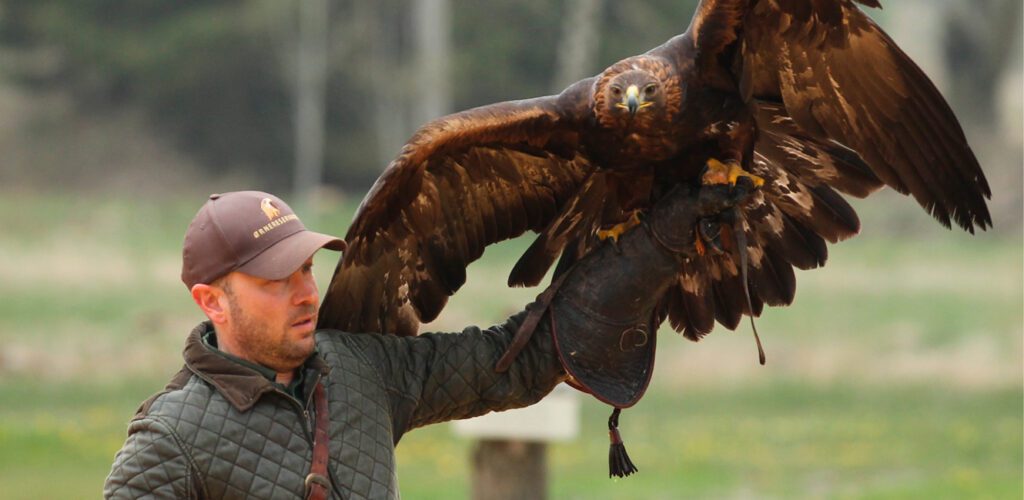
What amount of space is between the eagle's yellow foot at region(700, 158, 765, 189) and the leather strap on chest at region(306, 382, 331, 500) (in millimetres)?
1232

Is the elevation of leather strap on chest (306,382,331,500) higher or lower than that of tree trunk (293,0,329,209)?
lower

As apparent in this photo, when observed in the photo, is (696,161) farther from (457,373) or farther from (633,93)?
(457,373)

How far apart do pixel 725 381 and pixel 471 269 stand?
3.87 m

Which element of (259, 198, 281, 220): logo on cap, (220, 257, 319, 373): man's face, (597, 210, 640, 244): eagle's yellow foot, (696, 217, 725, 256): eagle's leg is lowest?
(220, 257, 319, 373): man's face

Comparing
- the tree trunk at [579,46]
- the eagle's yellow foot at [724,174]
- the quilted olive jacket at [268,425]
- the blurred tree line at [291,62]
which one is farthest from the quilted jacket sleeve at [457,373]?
the blurred tree line at [291,62]

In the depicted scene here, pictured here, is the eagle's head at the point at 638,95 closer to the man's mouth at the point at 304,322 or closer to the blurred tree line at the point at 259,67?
the man's mouth at the point at 304,322

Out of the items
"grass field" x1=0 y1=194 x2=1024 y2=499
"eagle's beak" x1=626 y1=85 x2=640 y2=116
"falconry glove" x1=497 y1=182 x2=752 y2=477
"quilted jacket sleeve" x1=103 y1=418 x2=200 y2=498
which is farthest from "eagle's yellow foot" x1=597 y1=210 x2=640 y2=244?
"grass field" x1=0 y1=194 x2=1024 y2=499

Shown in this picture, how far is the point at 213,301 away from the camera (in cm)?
322

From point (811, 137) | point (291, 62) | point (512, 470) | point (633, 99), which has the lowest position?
point (512, 470)

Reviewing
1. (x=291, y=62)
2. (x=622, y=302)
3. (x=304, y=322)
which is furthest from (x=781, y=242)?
(x=291, y=62)

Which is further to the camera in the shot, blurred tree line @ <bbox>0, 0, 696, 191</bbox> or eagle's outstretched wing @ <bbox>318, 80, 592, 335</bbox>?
blurred tree line @ <bbox>0, 0, 696, 191</bbox>

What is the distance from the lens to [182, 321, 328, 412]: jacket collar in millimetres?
3125

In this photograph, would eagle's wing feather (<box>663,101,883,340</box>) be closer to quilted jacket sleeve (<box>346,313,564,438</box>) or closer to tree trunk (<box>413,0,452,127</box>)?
quilted jacket sleeve (<box>346,313,564,438</box>)

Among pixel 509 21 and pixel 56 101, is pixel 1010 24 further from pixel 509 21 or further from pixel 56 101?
pixel 56 101
